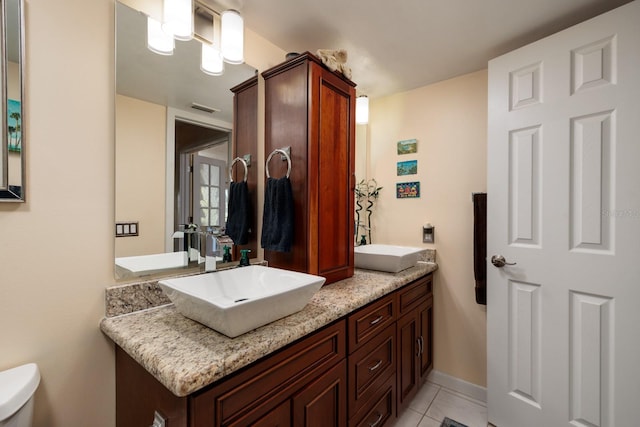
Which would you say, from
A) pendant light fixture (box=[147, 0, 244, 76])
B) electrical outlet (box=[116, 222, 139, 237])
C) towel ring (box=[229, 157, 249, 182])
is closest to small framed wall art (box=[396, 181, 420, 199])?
towel ring (box=[229, 157, 249, 182])

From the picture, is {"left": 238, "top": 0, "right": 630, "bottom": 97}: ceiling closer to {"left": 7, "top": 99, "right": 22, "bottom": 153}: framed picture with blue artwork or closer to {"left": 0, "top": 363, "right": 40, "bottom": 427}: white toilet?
{"left": 7, "top": 99, "right": 22, "bottom": 153}: framed picture with blue artwork

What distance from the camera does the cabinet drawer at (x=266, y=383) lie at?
2.35 feet

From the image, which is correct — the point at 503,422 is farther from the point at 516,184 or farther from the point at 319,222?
the point at 319,222

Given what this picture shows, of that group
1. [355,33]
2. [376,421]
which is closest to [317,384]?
[376,421]

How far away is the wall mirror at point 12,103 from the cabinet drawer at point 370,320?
50.6 inches

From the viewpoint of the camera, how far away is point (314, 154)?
1.42 meters

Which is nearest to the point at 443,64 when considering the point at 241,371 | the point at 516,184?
the point at 516,184

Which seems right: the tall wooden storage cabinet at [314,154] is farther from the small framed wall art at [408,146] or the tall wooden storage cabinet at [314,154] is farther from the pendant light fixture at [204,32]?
the small framed wall art at [408,146]

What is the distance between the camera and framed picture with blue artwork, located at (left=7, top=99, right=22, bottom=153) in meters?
0.85

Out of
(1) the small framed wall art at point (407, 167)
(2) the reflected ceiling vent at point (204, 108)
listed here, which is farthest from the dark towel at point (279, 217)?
(1) the small framed wall art at point (407, 167)

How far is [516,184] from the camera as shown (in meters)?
1.61

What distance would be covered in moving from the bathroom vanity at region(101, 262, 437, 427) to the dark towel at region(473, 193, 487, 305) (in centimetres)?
66

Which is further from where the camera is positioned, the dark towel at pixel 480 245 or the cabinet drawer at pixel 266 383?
the dark towel at pixel 480 245

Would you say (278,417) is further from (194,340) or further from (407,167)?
(407,167)
